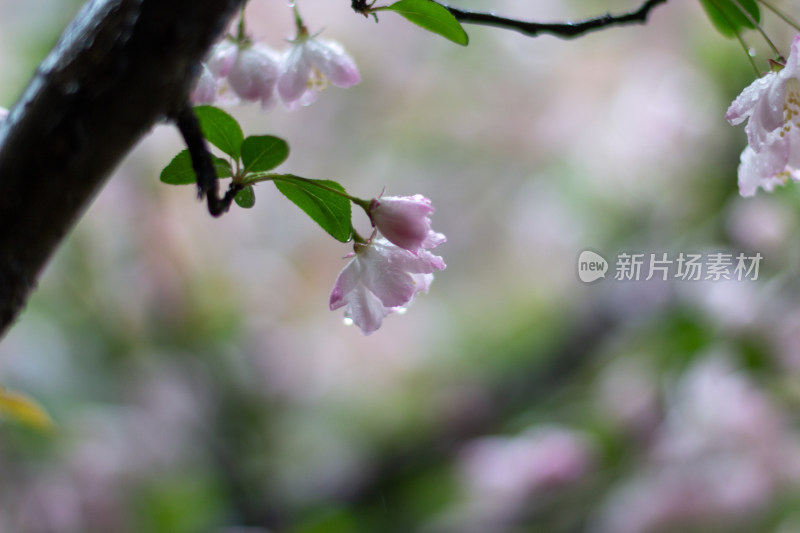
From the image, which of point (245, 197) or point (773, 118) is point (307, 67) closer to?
point (245, 197)

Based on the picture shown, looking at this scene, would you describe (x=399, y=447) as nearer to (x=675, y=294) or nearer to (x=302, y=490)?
(x=302, y=490)

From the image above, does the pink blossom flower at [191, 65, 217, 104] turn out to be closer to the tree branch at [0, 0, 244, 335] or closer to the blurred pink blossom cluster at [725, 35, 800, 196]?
the tree branch at [0, 0, 244, 335]

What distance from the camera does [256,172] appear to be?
0.33m

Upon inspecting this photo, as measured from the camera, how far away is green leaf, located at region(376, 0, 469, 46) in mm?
332

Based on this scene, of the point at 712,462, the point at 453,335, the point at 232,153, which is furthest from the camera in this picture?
the point at 453,335

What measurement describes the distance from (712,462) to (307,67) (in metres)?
1.11

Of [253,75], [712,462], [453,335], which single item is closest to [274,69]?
[253,75]

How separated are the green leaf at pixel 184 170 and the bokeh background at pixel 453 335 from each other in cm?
90

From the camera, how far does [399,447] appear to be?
56.9 inches

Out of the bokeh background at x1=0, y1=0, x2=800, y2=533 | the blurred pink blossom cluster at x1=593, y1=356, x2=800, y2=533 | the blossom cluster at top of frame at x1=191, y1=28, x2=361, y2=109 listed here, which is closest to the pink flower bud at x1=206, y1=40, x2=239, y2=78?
the blossom cluster at top of frame at x1=191, y1=28, x2=361, y2=109

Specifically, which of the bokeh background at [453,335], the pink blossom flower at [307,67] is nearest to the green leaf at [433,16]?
the pink blossom flower at [307,67]

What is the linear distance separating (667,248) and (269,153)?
120cm

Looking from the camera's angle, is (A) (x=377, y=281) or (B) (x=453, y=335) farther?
(B) (x=453, y=335)

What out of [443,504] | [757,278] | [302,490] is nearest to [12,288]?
[757,278]
